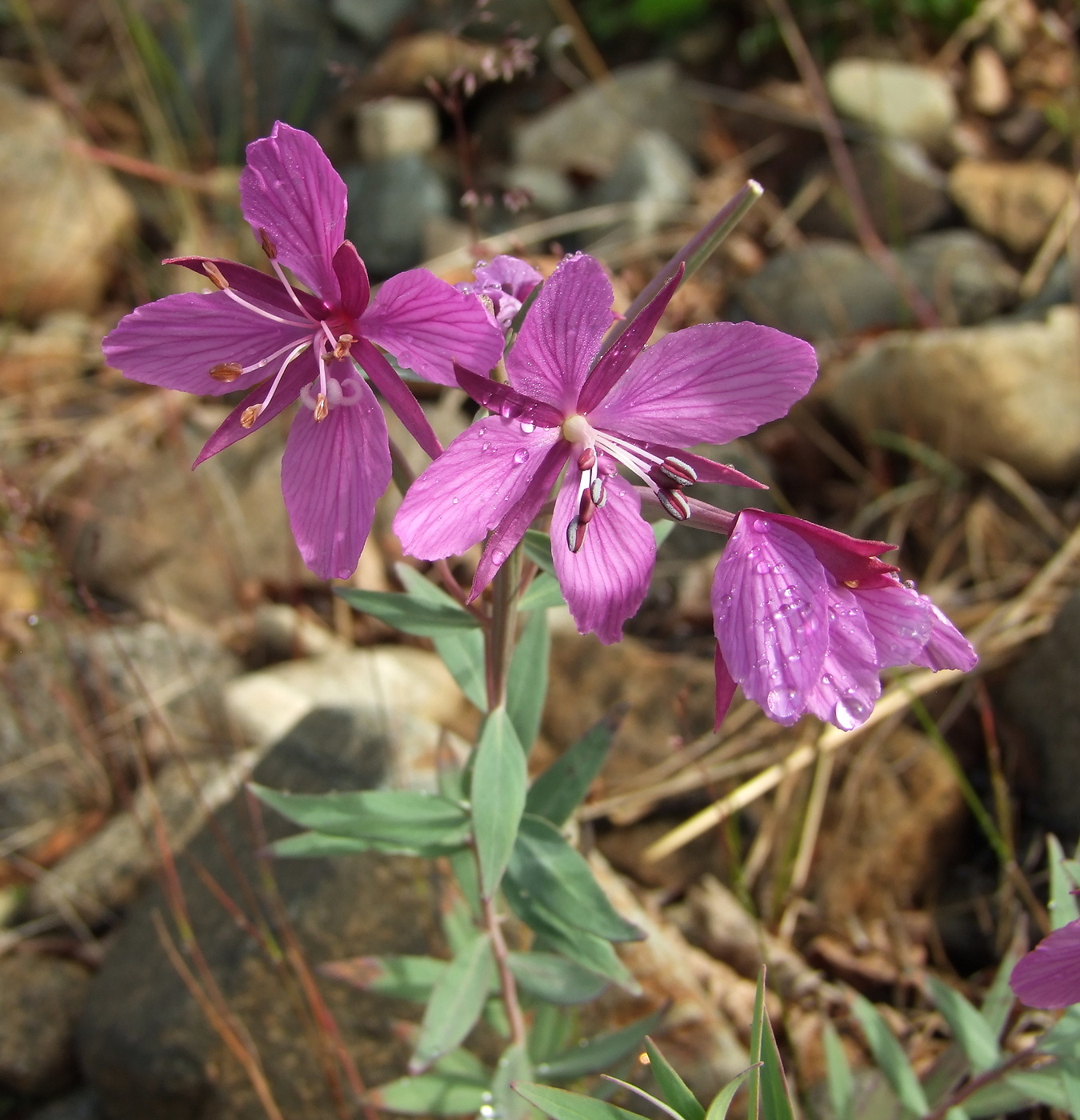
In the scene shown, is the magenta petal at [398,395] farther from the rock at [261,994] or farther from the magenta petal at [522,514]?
the rock at [261,994]

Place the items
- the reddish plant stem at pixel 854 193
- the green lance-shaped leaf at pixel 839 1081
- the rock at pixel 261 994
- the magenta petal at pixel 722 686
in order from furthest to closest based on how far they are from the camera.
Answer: the reddish plant stem at pixel 854 193
the rock at pixel 261 994
the green lance-shaped leaf at pixel 839 1081
the magenta petal at pixel 722 686

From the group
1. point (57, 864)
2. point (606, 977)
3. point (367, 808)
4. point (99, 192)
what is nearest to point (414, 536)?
point (367, 808)

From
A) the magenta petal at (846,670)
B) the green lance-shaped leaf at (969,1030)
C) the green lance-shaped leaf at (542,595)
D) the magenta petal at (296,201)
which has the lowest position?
the green lance-shaped leaf at (969,1030)

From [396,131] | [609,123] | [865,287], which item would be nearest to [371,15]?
[396,131]

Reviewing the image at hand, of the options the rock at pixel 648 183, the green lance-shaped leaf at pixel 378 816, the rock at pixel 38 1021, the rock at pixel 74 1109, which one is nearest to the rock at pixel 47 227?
the rock at pixel 648 183

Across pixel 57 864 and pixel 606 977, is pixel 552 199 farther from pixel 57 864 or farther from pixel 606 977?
pixel 606 977
